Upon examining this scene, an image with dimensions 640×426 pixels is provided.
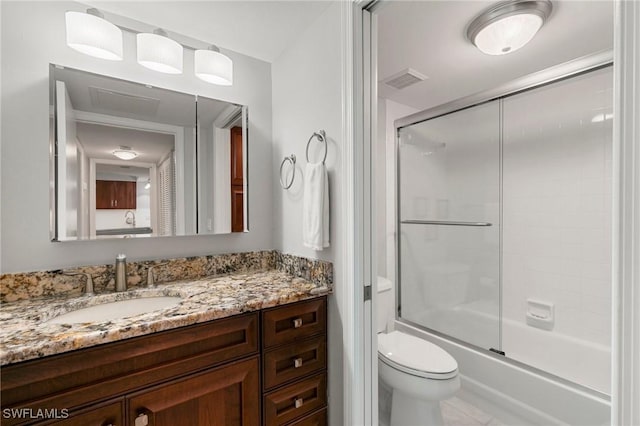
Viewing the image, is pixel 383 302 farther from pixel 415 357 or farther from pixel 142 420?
pixel 142 420

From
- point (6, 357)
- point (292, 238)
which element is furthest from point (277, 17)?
point (6, 357)

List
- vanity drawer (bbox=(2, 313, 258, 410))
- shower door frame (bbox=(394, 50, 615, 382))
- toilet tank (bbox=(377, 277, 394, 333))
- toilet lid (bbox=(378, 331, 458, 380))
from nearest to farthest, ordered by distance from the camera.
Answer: vanity drawer (bbox=(2, 313, 258, 410))
toilet lid (bbox=(378, 331, 458, 380))
shower door frame (bbox=(394, 50, 615, 382))
toilet tank (bbox=(377, 277, 394, 333))

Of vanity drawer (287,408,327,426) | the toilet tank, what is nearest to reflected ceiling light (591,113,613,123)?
the toilet tank

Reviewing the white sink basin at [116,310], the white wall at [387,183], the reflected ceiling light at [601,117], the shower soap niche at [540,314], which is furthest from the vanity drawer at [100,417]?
the reflected ceiling light at [601,117]

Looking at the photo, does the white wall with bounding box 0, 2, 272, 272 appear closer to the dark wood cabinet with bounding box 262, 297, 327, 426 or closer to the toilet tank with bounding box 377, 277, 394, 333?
the dark wood cabinet with bounding box 262, 297, 327, 426

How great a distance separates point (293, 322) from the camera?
1.28 meters

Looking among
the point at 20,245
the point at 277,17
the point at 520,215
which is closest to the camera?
the point at 20,245

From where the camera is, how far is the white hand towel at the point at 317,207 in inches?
54.2

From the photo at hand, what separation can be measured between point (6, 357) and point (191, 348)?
463mm

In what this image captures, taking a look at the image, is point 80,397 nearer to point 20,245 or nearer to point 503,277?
point 20,245

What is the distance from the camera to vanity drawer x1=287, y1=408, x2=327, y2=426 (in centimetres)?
130

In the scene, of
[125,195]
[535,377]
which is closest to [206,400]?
[125,195]

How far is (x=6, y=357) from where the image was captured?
77 cm

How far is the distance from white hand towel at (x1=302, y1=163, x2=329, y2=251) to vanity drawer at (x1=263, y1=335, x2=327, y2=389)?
43 centimetres
